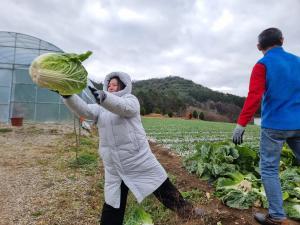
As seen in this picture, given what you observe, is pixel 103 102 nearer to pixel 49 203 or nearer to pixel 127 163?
pixel 127 163

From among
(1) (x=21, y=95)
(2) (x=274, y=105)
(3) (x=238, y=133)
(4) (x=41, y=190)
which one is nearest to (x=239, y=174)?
(3) (x=238, y=133)

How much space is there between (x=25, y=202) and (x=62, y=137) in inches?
268

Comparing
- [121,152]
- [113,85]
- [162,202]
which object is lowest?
[162,202]

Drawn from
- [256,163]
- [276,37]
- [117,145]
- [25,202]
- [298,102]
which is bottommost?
[25,202]

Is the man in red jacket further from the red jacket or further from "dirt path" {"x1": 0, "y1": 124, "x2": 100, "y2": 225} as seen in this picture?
"dirt path" {"x1": 0, "y1": 124, "x2": 100, "y2": 225}

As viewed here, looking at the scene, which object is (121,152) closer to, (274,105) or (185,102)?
(274,105)

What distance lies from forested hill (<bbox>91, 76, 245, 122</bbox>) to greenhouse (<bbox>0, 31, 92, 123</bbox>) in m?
16.3

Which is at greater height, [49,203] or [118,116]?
[118,116]

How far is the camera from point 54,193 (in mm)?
4453

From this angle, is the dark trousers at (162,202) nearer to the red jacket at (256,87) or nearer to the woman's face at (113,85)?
the woman's face at (113,85)

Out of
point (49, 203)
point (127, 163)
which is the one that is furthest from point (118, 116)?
point (49, 203)

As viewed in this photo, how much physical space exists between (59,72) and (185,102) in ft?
186

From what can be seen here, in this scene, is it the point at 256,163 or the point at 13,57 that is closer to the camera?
the point at 256,163

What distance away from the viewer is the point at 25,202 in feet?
13.5
